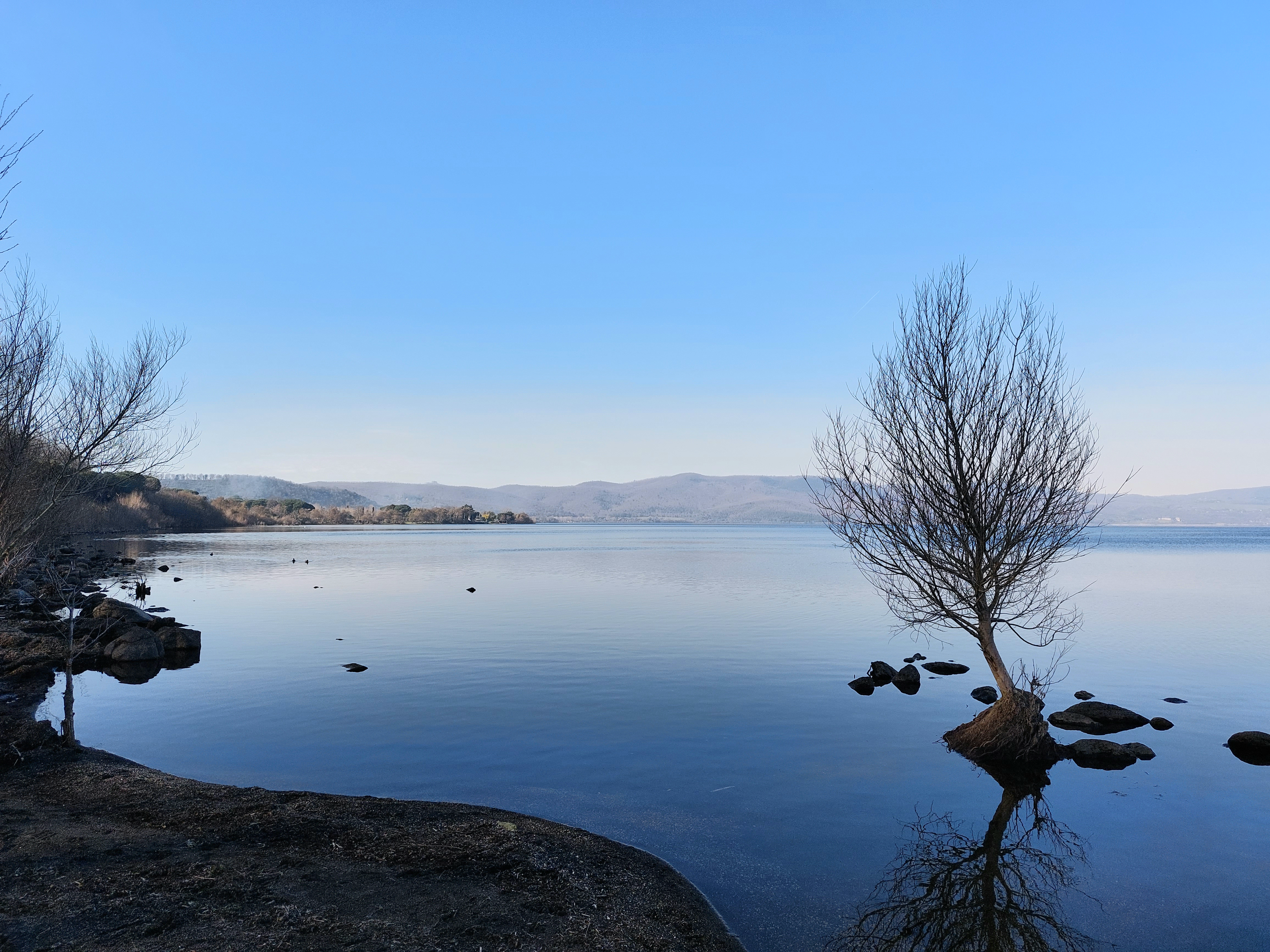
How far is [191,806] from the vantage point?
38.2ft

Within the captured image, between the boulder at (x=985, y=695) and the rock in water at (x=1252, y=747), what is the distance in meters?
5.83

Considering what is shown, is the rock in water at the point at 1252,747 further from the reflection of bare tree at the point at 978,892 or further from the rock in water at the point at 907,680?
the rock in water at the point at 907,680

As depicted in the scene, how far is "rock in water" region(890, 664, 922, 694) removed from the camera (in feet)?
79.3

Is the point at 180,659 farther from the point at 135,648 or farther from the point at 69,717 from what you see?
the point at 69,717

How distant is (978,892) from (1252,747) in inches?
455

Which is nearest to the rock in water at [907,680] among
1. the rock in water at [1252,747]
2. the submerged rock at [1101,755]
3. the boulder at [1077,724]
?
the boulder at [1077,724]

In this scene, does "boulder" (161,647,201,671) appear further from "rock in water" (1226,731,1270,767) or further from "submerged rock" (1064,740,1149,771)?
"rock in water" (1226,731,1270,767)

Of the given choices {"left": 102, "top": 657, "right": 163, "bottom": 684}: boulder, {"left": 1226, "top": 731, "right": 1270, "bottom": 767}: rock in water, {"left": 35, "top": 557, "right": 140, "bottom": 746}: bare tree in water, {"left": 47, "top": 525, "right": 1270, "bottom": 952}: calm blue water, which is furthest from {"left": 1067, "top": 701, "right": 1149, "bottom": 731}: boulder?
{"left": 102, "top": 657, "right": 163, "bottom": 684}: boulder

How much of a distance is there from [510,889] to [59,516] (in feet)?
124

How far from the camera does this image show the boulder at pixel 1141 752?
17.2m

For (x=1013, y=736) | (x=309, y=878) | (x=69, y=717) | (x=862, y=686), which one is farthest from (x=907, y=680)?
(x=69, y=717)

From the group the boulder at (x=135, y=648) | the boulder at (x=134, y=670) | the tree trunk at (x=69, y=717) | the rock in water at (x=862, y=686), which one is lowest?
the rock in water at (x=862, y=686)

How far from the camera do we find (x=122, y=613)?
99.8 ft

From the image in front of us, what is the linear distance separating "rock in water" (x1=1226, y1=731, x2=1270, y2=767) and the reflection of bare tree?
6.94 meters
